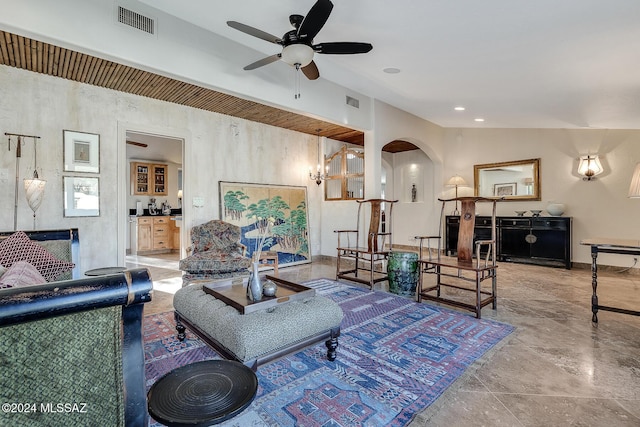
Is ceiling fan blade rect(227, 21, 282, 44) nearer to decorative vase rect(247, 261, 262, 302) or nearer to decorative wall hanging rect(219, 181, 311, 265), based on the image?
decorative vase rect(247, 261, 262, 302)

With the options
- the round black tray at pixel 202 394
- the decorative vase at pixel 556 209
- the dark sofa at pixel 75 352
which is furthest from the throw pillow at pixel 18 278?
the decorative vase at pixel 556 209

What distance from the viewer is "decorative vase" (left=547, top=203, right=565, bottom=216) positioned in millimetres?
5758

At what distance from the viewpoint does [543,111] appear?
4.80 metres

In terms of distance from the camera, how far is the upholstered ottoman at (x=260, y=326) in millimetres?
1875

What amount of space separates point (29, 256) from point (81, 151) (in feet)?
7.19

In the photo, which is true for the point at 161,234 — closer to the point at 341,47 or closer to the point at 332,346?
the point at 341,47

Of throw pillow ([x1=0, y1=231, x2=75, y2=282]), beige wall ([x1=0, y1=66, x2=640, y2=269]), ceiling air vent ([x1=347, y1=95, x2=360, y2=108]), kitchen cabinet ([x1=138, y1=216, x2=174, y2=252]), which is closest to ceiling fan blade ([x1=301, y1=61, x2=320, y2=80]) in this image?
ceiling air vent ([x1=347, y1=95, x2=360, y2=108])

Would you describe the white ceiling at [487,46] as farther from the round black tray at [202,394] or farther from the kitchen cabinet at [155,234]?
the kitchen cabinet at [155,234]

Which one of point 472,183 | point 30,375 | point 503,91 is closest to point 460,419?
point 30,375

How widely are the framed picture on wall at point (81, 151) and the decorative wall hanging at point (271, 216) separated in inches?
68.5

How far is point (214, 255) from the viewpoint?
4.16 meters

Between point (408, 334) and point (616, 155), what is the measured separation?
5383 mm

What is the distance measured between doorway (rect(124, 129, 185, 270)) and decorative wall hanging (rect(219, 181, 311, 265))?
2555mm

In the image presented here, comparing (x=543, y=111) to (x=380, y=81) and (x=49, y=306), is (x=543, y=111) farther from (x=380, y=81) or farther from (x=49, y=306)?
(x=49, y=306)
